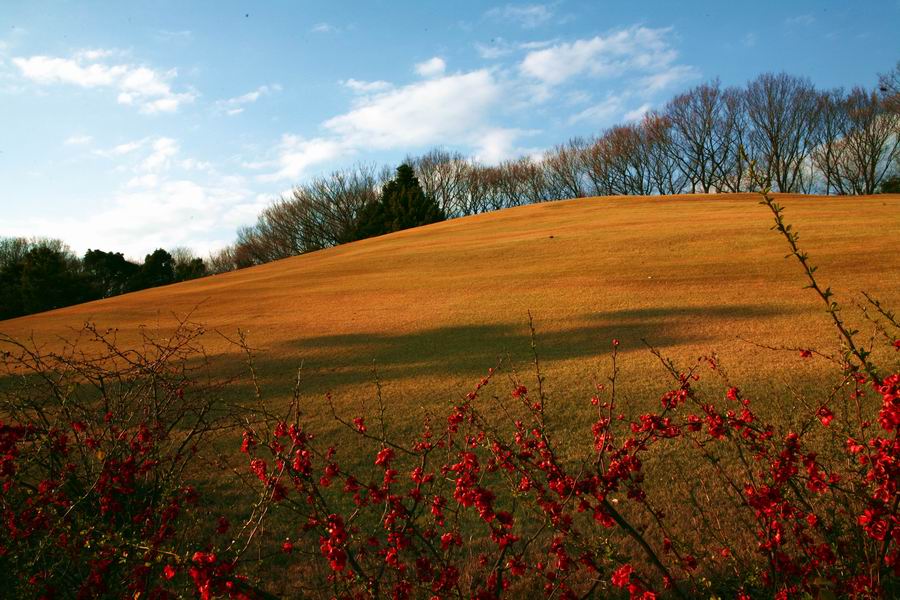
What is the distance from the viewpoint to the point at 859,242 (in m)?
15.7

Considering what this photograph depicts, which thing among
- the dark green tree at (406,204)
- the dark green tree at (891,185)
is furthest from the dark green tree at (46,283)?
the dark green tree at (891,185)

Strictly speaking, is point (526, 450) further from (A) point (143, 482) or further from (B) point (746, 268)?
(B) point (746, 268)

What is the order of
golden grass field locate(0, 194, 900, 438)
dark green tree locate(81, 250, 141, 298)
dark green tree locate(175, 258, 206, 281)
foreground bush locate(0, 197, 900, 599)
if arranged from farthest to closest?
1. dark green tree locate(175, 258, 206, 281)
2. dark green tree locate(81, 250, 141, 298)
3. golden grass field locate(0, 194, 900, 438)
4. foreground bush locate(0, 197, 900, 599)

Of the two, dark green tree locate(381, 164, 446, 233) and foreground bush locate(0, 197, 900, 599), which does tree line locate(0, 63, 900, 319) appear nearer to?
dark green tree locate(381, 164, 446, 233)

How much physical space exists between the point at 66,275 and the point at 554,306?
3296cm

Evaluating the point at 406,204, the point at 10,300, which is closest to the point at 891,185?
the point at 406,204

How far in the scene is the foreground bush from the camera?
209 cm

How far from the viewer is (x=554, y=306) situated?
1252cm

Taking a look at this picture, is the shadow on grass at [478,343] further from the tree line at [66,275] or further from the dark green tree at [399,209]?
the dark green tree at [399,209]

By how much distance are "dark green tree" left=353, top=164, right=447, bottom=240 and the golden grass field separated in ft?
68.0

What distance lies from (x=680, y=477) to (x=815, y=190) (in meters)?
56.8

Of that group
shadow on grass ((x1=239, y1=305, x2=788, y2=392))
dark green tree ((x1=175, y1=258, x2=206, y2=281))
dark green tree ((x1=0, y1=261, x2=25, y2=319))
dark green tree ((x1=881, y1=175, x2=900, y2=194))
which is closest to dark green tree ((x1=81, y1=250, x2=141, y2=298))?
dark green tree ((x1=175, y1=258, x2=206, y2=281))

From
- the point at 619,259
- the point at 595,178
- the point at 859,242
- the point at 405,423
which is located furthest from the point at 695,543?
the point at 595,178

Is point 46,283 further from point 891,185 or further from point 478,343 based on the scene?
point 891,185
